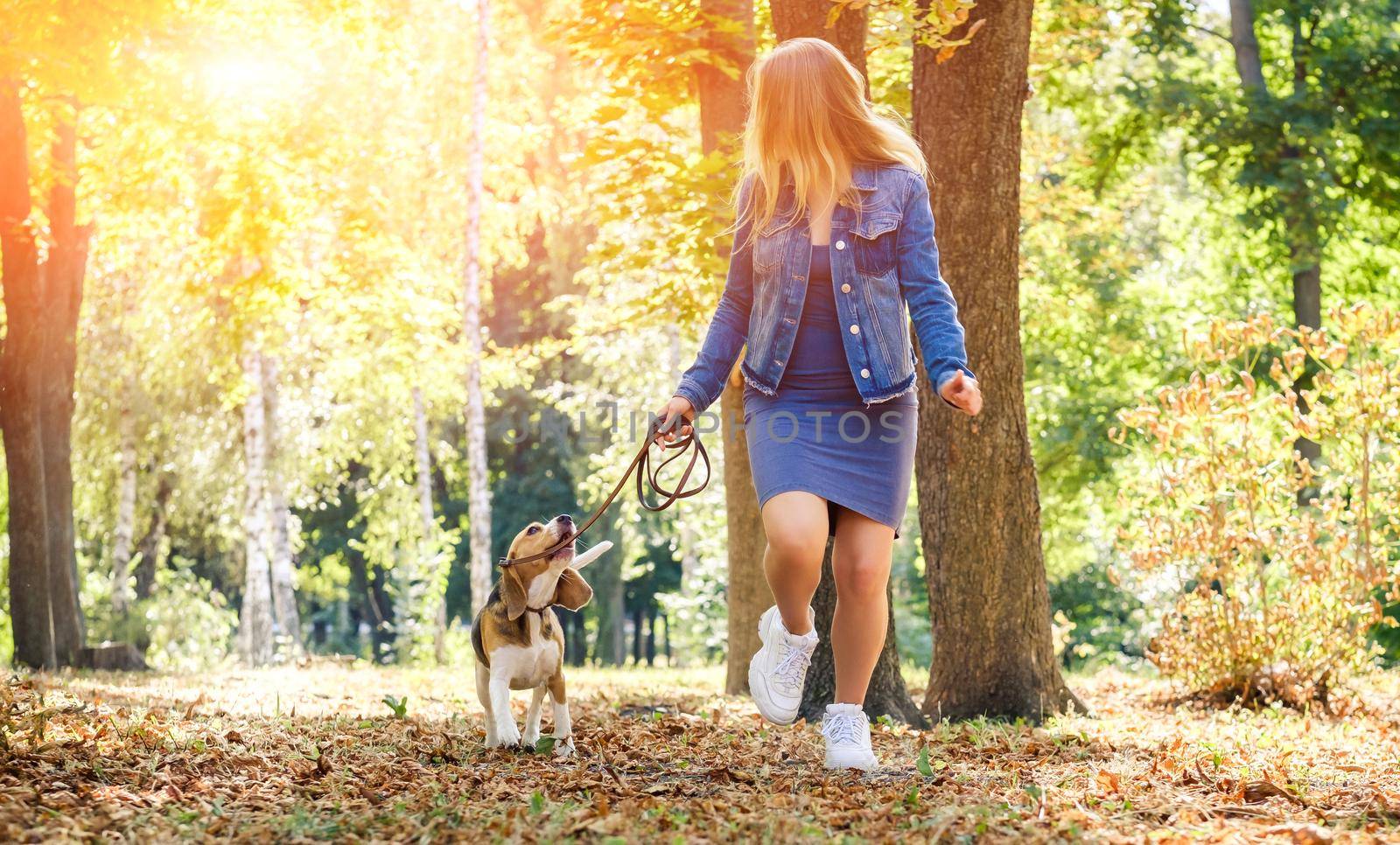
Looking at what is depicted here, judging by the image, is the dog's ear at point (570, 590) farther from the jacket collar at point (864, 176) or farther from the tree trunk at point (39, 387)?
the tree trunk at point (39, 387)

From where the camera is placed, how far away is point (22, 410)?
10.5 m

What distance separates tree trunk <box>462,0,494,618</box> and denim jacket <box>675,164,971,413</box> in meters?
12.8

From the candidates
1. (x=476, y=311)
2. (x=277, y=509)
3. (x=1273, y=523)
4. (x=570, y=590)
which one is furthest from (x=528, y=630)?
(x=277, y=509)

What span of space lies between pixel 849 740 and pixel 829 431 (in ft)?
3.42

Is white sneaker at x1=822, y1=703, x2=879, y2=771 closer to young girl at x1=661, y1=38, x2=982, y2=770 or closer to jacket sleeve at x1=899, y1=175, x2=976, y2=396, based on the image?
young girl at x1=661, y1=38, x2=982, y2=770

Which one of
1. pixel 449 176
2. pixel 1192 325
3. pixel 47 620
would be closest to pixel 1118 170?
pixel 1192 325

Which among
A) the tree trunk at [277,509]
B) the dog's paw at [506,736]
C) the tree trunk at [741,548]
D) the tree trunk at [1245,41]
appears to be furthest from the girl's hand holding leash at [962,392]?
the tree trunk at [277,509]

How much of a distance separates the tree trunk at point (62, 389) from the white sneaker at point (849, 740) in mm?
9138

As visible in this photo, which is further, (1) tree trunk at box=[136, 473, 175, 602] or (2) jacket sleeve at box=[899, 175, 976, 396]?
(1) tree trunk at box=[136, 473, 175, 602]

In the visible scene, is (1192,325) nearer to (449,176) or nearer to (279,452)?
(449,176)

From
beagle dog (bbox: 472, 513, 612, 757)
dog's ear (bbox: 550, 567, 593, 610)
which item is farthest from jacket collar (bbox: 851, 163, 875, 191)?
dog's ear (bbox: 550, 567, 593, 610)

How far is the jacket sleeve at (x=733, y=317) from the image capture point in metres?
4.51

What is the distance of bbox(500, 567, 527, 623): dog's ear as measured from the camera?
497 centimetres

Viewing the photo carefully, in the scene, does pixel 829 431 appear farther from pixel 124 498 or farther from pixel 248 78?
pixel 124 498
